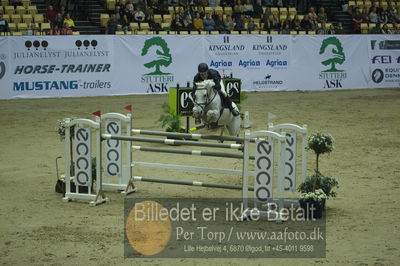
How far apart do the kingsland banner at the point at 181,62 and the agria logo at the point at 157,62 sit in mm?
37

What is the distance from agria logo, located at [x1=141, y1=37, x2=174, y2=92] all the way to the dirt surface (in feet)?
11.3

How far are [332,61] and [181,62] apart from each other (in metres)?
6.53

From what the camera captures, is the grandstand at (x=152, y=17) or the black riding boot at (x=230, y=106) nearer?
the black riding boot at (x=230, y=106)

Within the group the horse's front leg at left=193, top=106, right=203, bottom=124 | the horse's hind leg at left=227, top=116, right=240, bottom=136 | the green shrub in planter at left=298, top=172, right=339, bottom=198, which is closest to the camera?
the green shrub in planter at left=298, top=172, right=339, bottom=198

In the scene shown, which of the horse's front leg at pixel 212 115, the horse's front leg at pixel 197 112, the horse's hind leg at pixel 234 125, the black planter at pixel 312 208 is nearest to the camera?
the black planter at pixel 312 208

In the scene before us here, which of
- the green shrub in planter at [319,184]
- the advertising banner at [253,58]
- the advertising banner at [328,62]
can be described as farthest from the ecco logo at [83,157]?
the advertising banner at [328,62]

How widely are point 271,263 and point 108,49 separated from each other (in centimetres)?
1708

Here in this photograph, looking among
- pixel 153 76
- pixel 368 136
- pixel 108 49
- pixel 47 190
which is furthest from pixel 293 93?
pixel 47 190

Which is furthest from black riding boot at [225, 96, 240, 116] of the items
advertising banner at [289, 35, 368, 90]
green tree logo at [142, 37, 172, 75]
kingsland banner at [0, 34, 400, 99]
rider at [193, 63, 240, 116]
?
advertising banner at [289, 35, 368, 90]

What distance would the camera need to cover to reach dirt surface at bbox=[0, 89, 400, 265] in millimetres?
7695

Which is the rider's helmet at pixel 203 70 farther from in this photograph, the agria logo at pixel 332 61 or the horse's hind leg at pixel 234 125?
the agria logo at pixel 332 61

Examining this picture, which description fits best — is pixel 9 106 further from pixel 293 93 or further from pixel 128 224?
pixel 128 224

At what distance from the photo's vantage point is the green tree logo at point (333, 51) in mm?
26766

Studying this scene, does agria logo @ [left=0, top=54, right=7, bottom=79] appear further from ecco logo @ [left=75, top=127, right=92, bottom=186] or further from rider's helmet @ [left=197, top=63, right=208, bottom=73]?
ecco logo @ [left=75, top=127, right=92, bottom=186]
